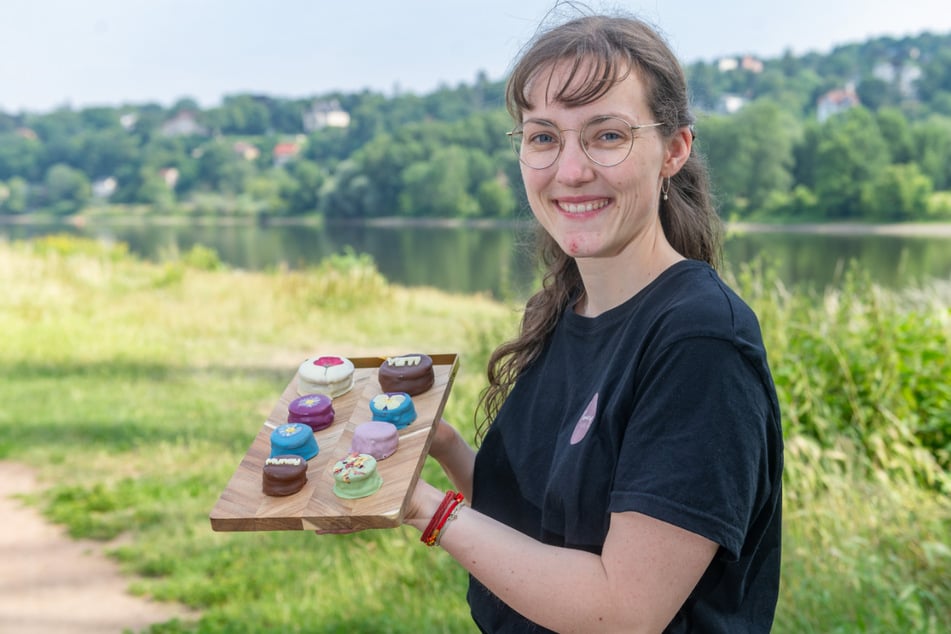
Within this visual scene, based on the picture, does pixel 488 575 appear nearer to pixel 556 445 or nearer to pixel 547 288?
pixel 556 445

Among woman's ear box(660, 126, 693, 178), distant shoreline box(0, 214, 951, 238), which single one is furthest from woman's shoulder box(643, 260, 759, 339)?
distant shoreline box(0, 214, 951, 238)

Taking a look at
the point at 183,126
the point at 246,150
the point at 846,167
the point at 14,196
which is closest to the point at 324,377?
the point at 846,167

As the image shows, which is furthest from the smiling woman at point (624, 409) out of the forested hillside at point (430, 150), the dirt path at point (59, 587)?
the forested hillside at point (430, 150)

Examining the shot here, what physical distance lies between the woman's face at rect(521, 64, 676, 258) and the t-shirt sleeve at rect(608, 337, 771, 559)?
31 centimetres

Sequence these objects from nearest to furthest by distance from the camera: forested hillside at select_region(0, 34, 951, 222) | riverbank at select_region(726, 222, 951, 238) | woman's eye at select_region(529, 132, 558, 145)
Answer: woman's eye at select_region(529, 132, 558, 145) → riverbank at select_region(726, 222, 951, 238) → forested hillside at select_region(0, 34, 951, 222)

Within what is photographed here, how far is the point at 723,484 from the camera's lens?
1036 mm

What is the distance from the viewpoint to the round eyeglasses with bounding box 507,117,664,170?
1269 millimetres

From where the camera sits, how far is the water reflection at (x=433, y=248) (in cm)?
2141

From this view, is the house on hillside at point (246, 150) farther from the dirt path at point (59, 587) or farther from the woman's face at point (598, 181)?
the woman's face at point (598, 181)

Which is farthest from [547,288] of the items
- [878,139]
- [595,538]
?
[878,139]

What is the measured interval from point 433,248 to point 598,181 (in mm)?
35451

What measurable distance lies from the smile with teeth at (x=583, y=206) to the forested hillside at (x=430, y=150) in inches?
1086

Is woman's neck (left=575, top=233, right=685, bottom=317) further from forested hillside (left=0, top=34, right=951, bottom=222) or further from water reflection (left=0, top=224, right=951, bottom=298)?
forested hillside (left=0, top=34, right=951, bottom=222)

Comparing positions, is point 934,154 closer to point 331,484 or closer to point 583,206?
Answer: point 583,206
